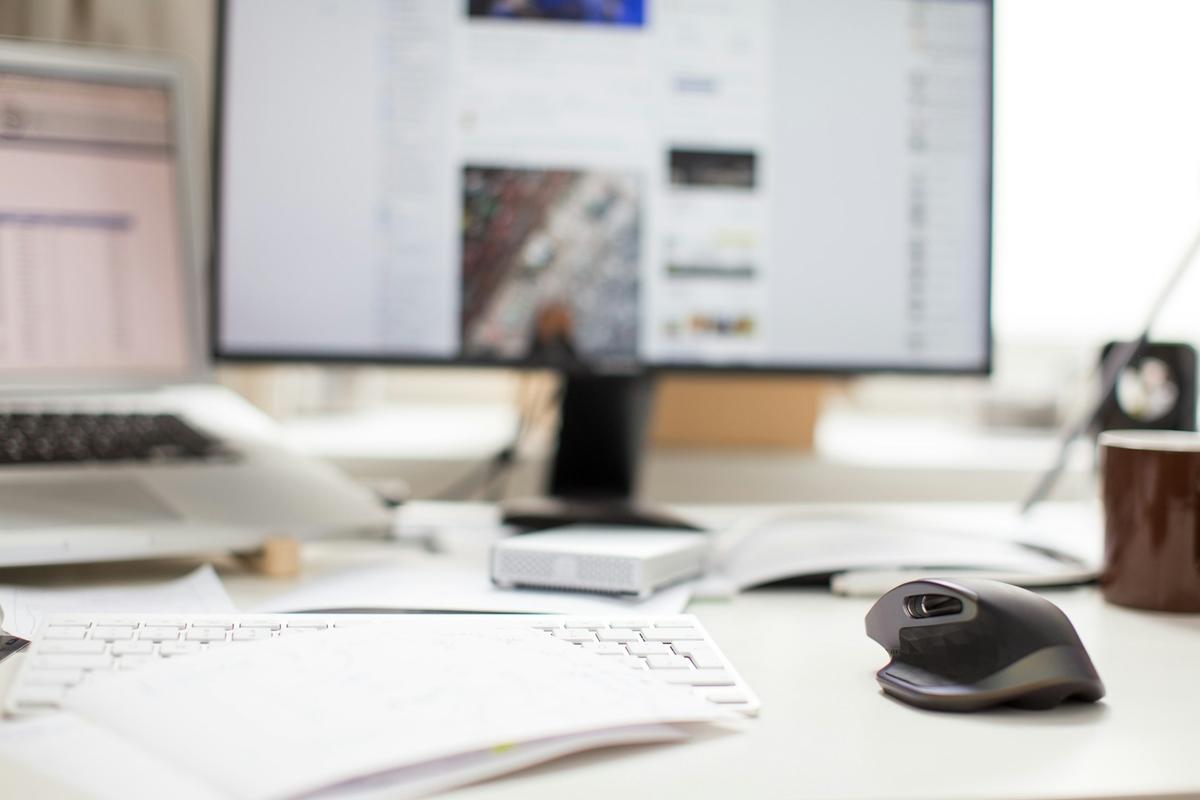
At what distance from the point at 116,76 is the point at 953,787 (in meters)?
0.71

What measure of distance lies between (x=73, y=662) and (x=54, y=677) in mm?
15

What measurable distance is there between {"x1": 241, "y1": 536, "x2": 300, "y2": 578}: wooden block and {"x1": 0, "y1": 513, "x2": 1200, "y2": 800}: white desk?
0.22 metres

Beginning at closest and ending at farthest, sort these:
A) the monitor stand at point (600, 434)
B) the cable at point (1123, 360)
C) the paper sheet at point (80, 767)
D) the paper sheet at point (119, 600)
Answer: the paper sheet at point (80, 767) → the paper sheet at point (119, 600) → the cable at point (1123, 360) → the monitor stand at point (600, 434)

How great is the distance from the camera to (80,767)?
1.06ft

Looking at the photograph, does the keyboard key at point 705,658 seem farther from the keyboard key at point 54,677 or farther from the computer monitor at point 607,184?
the computer monitor at point 607,184

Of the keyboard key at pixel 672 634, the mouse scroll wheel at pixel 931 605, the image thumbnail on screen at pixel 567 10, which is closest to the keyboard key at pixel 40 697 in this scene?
the keyboard key at pixel 672 634

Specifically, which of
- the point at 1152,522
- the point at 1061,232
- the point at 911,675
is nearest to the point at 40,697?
the point at 911,675

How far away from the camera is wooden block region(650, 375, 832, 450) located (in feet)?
3.65

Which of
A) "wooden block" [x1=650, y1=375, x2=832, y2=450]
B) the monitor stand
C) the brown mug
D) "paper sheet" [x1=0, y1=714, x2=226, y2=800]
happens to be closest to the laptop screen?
the monitor stand

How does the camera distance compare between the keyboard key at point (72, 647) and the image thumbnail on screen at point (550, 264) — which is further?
the image thumbnail on screen at point (550, 264)

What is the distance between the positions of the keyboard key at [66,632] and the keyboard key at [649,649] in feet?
0.76

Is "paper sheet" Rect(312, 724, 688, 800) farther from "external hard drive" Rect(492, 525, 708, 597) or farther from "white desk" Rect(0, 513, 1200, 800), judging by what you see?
"external hard drive" Rect(492, 525, 708, 597)

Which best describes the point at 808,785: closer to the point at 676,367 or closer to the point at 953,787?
the point at 953,787

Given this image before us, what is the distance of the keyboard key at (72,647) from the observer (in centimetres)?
41
